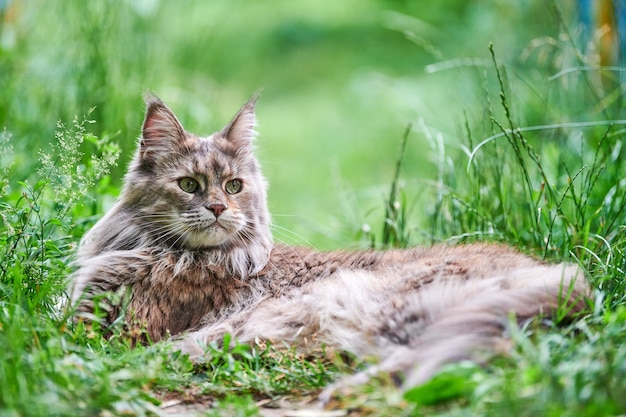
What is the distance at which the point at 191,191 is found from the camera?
328cm

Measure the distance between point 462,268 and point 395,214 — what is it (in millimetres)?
1373

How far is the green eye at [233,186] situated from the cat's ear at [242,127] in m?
0.23

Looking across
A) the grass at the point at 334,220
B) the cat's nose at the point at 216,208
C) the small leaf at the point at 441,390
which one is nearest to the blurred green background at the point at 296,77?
the grass at the point at 334,220

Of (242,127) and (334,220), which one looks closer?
(242,127)

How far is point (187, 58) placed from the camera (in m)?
6.13

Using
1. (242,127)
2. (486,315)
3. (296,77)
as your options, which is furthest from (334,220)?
(296,77)

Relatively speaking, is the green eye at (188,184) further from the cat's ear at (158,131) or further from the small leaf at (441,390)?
→ the small leaf at (441,390)

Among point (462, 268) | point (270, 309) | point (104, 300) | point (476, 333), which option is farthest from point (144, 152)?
point (476, 333)

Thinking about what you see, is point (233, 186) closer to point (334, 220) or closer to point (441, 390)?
point (441, 390)

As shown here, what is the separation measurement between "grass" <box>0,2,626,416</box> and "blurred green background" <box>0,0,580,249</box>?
3 cm

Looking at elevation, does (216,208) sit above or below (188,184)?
below

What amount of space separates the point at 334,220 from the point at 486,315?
3001mm

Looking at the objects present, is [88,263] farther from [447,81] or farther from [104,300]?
[447,81]

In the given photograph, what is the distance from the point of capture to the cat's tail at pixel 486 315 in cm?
221
